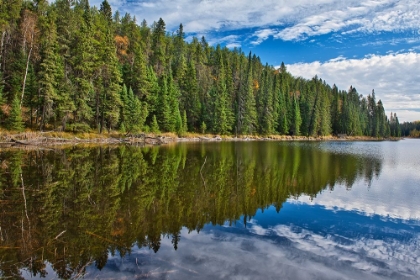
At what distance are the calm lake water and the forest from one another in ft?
91.3

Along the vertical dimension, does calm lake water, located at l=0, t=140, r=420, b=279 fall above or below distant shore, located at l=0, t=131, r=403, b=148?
below

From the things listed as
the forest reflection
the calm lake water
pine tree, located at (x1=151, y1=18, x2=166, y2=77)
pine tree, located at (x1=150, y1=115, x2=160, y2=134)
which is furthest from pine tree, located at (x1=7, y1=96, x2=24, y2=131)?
pine tree, located at (x1=151, y1=18, x2=166, y2=77)

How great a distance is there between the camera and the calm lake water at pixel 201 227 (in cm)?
652

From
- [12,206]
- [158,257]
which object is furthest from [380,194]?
[12,206]

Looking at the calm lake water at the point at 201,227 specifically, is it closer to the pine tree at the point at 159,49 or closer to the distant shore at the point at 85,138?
the distant shore at the point at 85,138

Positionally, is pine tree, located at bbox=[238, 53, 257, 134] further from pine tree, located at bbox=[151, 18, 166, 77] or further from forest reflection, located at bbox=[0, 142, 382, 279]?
forest reflection, located at bbox=[0, 142, 382, 279]

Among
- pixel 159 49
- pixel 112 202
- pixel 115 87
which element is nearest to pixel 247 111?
pixel 159 49

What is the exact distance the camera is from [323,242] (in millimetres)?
8414

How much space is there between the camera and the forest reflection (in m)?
6.98

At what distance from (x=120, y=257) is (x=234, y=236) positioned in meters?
3.40

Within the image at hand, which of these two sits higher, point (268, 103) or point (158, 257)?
point (268, 103)

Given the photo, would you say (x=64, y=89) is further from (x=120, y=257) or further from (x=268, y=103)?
(x=268, y=103)

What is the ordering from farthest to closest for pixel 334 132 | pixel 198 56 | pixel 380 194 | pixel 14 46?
1. pixel 334 132
2. pixel 198 56
3. pixel 14 46
4. pixel 380 194

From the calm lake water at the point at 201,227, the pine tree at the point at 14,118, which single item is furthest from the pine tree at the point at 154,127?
the calm lake water at the point at 201,227
